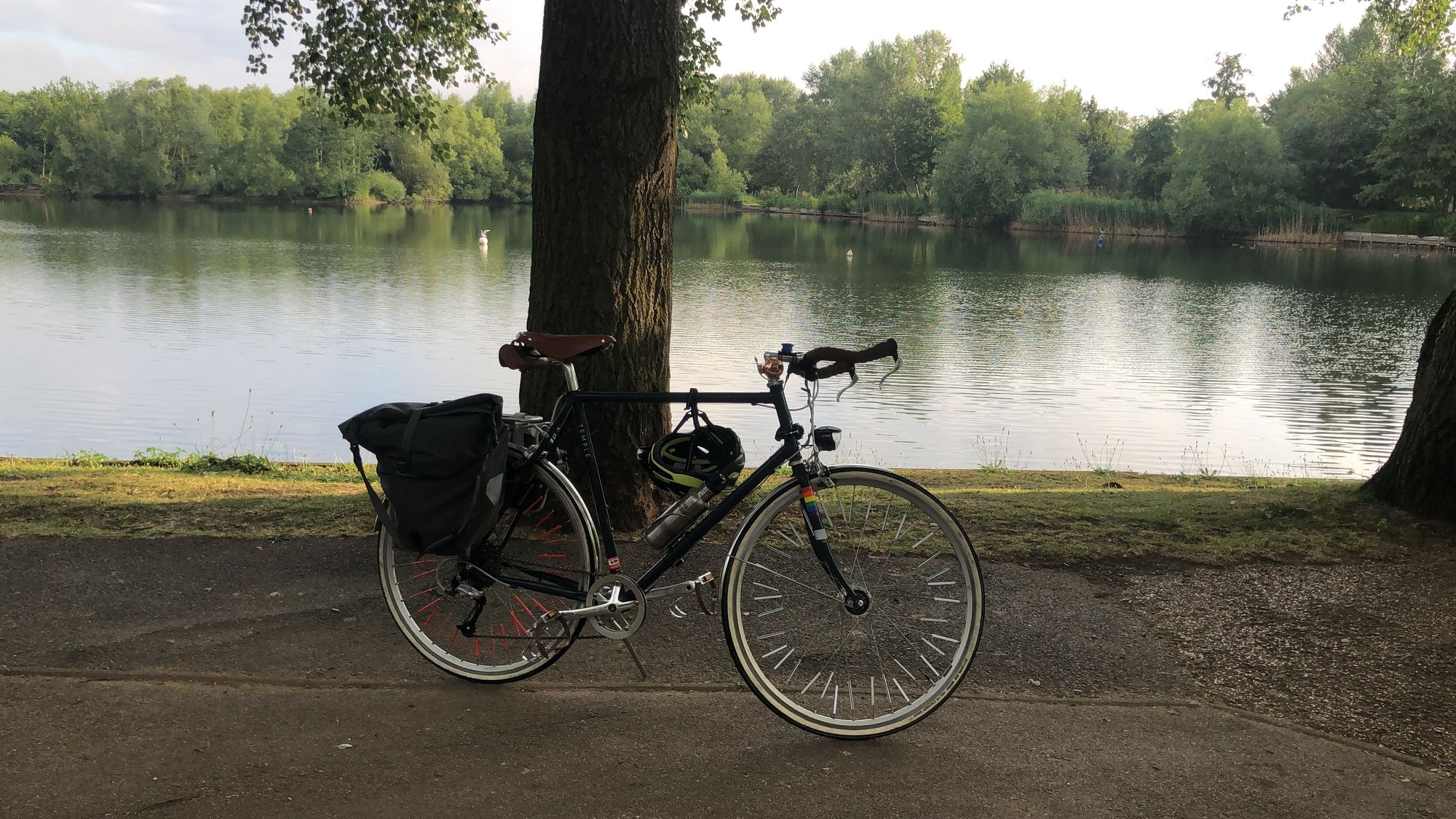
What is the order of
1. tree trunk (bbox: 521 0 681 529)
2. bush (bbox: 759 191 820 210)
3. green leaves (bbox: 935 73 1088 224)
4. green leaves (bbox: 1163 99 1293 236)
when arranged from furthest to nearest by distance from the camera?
bush (bbox: 759 191 820 210) < green leaves (bbox: 935 73 1088 224) < green leaves (bbox: 1163 99 1293 236) < tree trunk (bbox: 521 0 681 529)

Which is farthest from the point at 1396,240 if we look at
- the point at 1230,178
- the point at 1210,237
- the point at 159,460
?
the point at 159,460

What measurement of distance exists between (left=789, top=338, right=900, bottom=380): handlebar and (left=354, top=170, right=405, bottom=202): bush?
10748 centimetres

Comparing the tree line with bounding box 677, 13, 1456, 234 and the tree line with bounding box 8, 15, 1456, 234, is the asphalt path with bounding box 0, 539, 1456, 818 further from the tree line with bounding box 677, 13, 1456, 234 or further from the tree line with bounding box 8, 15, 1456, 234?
the tree line with bounding box 8, 15, 1456, 234

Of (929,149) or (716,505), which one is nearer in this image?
(716,505)

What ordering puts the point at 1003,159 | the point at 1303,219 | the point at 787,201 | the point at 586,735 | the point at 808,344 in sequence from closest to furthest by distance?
the point at 586,735, the point at 808,344, the point at 1303,219, the point at 1003,159, the point at 787,201

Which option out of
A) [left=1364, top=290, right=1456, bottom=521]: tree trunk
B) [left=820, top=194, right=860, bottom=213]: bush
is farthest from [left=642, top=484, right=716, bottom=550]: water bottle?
[left=820, top=194, right=860, bottom=213]: bush

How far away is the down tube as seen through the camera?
11.0ft

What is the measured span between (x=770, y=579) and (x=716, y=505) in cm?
39

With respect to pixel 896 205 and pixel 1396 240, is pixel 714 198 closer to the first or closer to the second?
pixel 896 205

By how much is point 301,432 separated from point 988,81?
109 meters

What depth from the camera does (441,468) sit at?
11.2 ft

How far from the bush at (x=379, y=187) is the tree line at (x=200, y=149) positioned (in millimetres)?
99

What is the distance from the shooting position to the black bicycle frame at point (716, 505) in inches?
132

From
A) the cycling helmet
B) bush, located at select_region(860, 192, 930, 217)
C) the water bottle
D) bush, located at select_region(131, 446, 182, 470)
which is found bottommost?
bush, located at select_region(131, 446, 182, 470)
